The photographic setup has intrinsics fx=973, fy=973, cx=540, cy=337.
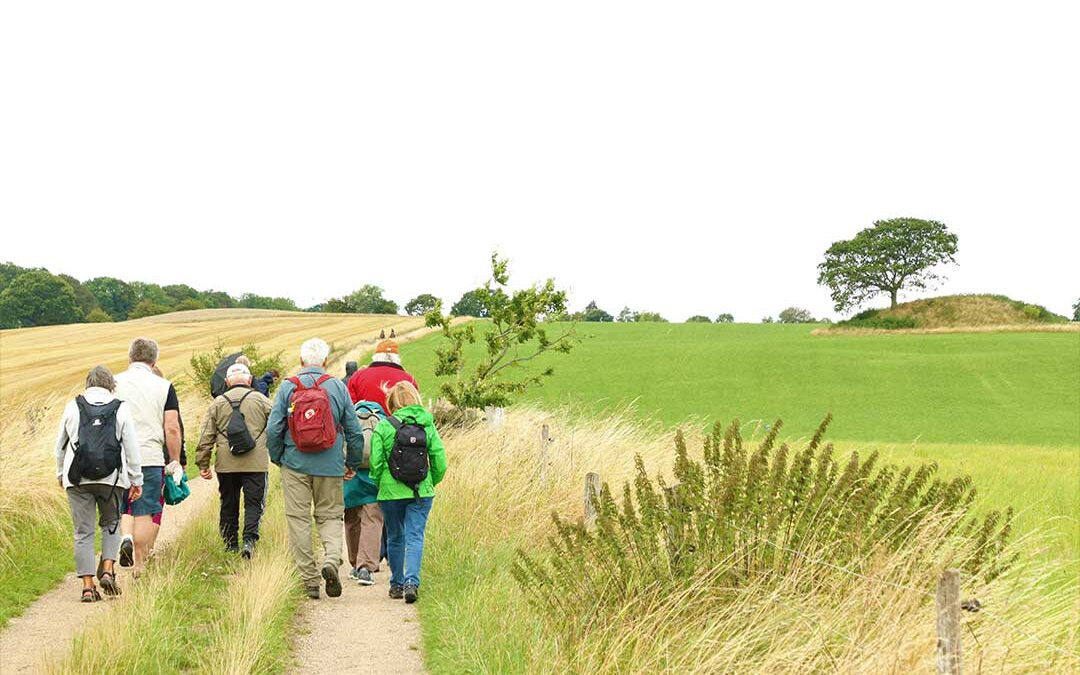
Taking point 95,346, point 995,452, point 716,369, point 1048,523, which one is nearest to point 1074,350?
point 716,369

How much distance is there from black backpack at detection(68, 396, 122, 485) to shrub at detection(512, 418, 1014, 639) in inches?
142

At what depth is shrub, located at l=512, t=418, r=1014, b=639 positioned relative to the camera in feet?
19.1

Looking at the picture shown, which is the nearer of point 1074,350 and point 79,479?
point 79,479

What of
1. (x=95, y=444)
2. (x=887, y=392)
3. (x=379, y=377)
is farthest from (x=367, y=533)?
(x=887, y=392)

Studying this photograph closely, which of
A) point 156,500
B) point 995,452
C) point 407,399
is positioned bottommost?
point 995,452

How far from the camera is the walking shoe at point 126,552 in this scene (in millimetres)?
8195

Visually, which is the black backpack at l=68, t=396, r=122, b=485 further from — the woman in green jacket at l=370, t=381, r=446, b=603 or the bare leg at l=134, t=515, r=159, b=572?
the woman in green jacket at l=370, t=381, r=446, b=603

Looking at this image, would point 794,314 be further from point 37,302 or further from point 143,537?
point 143,537

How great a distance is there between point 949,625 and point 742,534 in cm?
242

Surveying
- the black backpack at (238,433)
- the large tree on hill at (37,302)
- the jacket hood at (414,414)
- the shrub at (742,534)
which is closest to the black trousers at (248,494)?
the black backpack at (238,433)

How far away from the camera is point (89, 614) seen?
739 centimetres

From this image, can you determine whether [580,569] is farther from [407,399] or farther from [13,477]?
[13,477]

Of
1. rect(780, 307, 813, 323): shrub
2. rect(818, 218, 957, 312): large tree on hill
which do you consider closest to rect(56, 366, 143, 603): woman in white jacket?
rect(818, 218, 957, 312): large tree on hill

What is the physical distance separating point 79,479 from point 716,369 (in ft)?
134
